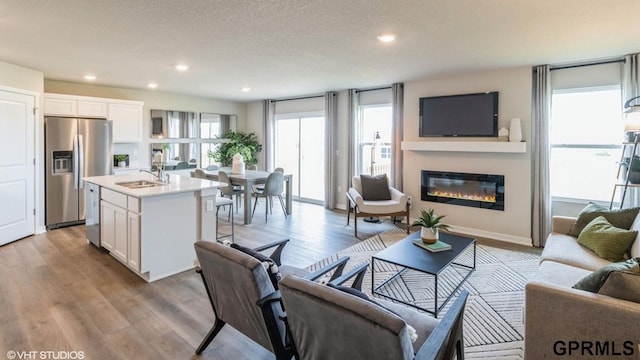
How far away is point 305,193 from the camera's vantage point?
27.0 feet

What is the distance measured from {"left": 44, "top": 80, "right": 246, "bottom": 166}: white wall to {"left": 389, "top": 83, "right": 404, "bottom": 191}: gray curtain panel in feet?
14.5

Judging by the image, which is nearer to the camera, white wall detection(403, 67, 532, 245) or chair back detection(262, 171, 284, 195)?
white wall detection(403, 67, 532, 245)

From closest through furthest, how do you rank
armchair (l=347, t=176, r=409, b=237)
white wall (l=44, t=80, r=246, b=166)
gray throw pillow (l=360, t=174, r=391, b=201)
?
armchair (l=347, t=176, r=409, b=237)
gray throw pillow (l=360, t=174, r=391, b=201)
white wall (l=44, t=80, r=246, b=166)

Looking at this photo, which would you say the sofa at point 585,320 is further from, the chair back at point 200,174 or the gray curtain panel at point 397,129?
the chair back at point 200,174

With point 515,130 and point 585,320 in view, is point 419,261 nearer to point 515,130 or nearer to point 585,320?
point 585,320

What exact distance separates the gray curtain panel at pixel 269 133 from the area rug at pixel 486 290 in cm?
437

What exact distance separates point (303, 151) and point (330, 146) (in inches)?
Answer: 47.6

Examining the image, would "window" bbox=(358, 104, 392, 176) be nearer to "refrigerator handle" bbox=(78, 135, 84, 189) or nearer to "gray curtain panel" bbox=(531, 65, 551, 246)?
"gray curtain panel" bbox=(531, 65, 551, 246)

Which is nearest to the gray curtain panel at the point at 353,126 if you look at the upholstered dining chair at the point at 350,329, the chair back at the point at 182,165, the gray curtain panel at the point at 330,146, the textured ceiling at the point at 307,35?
the gray curtain panel at the point at 330,146

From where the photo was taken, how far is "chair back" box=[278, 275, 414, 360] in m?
1.29

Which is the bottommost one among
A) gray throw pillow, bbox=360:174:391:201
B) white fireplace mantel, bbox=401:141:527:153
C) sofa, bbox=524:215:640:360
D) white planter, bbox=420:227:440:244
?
sofa, bbox=524:215:640:360

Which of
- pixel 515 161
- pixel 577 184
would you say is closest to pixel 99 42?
pixel 515 161

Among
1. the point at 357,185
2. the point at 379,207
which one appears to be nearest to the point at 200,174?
the point at 357,185

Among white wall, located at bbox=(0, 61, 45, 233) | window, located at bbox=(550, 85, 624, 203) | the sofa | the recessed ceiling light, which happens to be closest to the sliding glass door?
the recessed ceiling light
